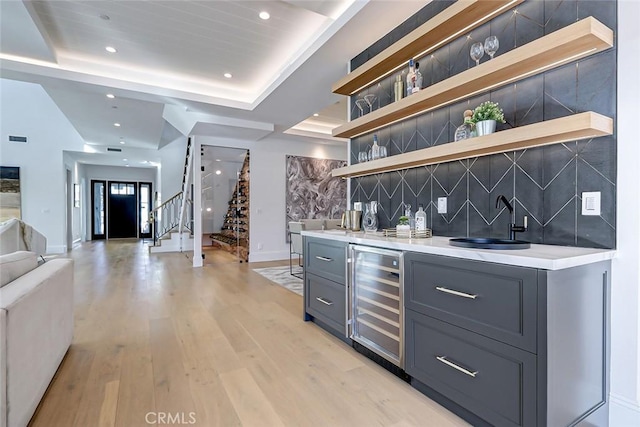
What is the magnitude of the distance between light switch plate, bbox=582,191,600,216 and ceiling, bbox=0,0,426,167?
72.6 inches

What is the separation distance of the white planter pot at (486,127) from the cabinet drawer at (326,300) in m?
1.47

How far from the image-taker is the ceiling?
283 cm

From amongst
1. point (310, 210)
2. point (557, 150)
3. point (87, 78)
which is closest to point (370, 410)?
point (557, 150)

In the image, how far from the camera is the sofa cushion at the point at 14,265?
5.53 ft

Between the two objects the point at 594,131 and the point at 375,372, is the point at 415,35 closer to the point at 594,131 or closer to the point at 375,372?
the point at 594,131

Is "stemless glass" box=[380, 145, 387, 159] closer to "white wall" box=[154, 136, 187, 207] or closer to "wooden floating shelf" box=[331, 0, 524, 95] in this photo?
"wooden floating shelf" box=[331, 0, 524, 95]

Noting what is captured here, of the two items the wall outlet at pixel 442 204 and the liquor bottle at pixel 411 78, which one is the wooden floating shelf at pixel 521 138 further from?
the liquor bottle at pixel 411 78

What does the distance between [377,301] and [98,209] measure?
45.2 ft

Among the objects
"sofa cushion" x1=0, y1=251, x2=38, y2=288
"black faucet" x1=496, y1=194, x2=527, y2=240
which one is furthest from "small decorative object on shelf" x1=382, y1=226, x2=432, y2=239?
"sofa cushion" x1=0, y1=251, x2=38, y2=288

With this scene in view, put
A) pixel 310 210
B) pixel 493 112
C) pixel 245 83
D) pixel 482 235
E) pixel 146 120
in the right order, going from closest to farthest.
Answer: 1. pixel 493 112
2. pixel 482 235
3. pixel 245 83
4. pixel 146 120
5. pixel 310 210

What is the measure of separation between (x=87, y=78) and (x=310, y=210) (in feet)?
15.9

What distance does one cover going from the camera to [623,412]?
57.5 inches

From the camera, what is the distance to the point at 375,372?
2.10 m

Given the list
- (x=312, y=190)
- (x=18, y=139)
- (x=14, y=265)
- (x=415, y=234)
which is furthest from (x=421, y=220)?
(x=18, y=139)
